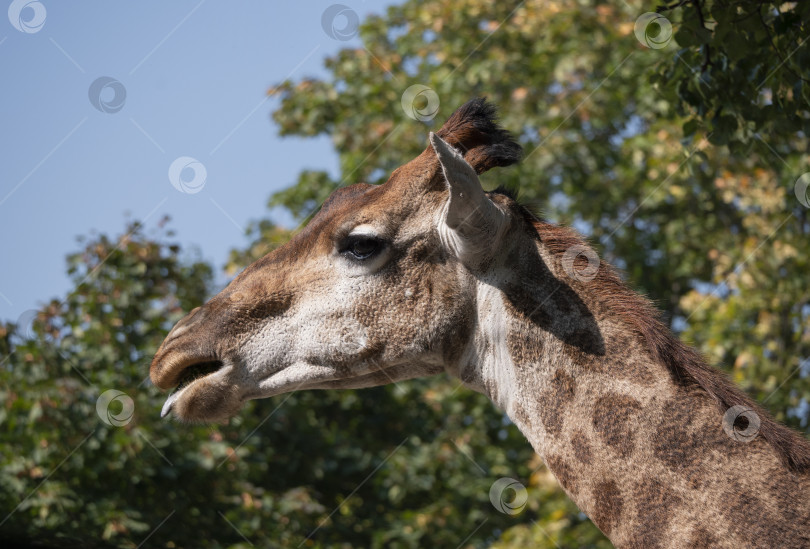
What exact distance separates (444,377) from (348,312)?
785 centimetres

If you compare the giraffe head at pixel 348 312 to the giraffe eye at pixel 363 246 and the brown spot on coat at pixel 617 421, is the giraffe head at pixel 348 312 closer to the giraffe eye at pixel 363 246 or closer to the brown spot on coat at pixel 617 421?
the giraffe eye at pixel 363 246

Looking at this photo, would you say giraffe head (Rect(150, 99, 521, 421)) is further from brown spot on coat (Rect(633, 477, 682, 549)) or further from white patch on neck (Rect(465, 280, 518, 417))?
brown spot on coat (Rect(633, 477, 682, 549))

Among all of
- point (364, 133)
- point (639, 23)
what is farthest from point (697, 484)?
point (364, 133)

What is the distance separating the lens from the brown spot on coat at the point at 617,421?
3.16 metres

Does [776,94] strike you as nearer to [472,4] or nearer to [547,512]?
[547,512]

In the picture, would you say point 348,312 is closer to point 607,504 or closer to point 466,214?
point 466,214

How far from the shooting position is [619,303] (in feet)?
11.3

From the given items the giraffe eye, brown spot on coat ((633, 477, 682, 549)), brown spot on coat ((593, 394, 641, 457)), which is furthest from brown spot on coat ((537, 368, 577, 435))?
the giraffe eye

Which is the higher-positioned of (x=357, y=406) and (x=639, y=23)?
(x=639, y=23)

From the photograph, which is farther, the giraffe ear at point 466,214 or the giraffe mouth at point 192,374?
the giraffe mouth at point 192,374

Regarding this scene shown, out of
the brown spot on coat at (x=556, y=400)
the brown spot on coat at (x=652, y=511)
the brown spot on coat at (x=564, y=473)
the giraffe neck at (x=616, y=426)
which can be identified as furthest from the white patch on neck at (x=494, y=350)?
the brown spot on coat at (x=652, y=511)

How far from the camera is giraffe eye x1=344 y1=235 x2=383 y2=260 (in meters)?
3.64

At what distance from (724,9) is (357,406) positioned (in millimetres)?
6857

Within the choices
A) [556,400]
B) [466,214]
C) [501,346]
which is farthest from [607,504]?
[466,214]
